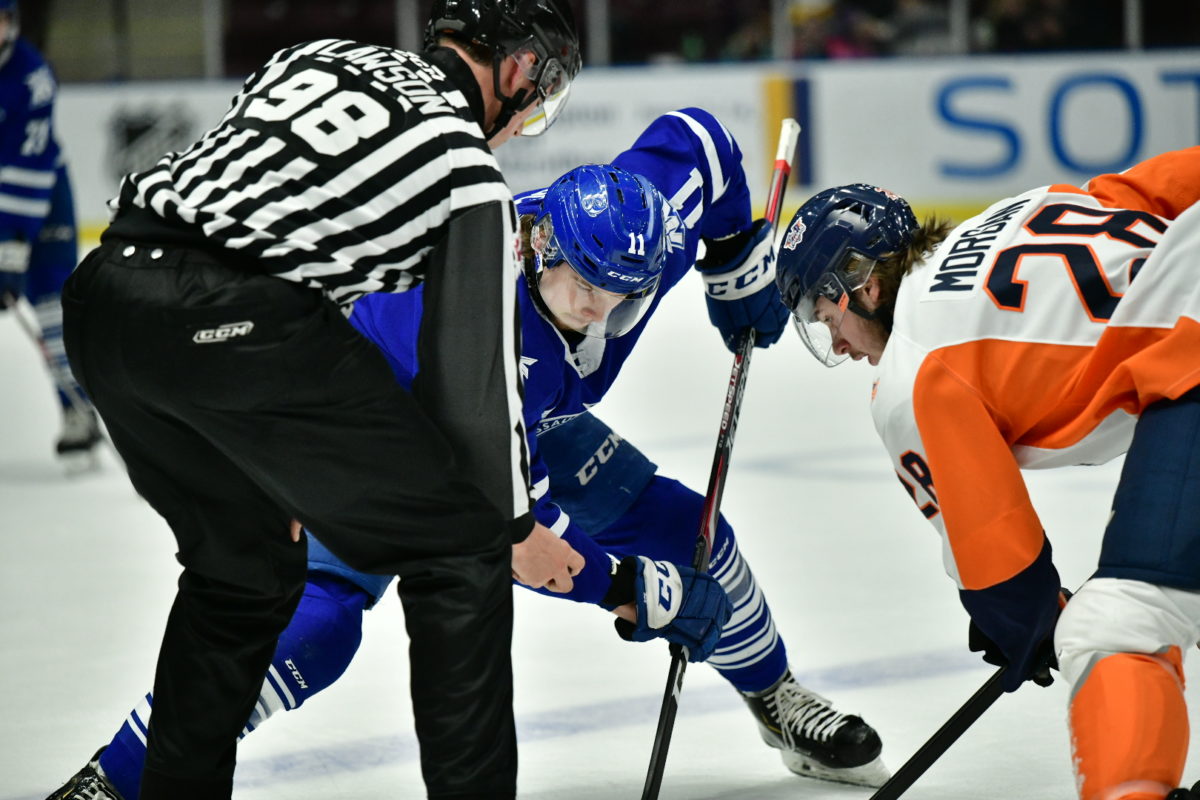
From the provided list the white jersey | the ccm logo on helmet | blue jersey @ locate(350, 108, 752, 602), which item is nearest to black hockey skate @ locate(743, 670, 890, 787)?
blue jersey @ locate(350, 108, 752, 602)

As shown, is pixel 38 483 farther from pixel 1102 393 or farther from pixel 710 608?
pixel 1102 393

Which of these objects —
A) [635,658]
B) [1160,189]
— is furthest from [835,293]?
[635,658]

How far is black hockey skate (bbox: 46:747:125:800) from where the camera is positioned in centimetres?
189

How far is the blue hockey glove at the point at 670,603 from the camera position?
196 cm

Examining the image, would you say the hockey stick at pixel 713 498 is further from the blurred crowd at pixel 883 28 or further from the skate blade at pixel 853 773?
the blurred crowd at pixel 883 28

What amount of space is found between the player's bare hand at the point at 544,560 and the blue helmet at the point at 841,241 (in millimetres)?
463

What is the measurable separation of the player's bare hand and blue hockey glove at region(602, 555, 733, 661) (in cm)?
21

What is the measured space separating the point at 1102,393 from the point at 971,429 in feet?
0.53

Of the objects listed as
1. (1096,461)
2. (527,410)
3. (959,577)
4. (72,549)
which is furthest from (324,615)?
(72,549)

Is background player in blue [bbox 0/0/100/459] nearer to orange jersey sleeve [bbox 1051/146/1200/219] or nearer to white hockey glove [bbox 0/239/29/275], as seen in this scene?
white hockey glove [bbox 0/239/29/275]

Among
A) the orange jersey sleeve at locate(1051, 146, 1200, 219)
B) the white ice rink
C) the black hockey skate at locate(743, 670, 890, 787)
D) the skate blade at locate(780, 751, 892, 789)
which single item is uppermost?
the orange jersey sleeve at locate(1051, 146, 1200, 219)

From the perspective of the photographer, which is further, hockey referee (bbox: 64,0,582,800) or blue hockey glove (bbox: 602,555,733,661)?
blue hockey glove (bbox: 602,555,733,661)

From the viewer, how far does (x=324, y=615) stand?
1.98 metres

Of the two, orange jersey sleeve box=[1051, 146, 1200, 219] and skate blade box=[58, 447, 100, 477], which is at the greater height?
orange jersey sleeve box=[1051, 146, 1200, 219]
